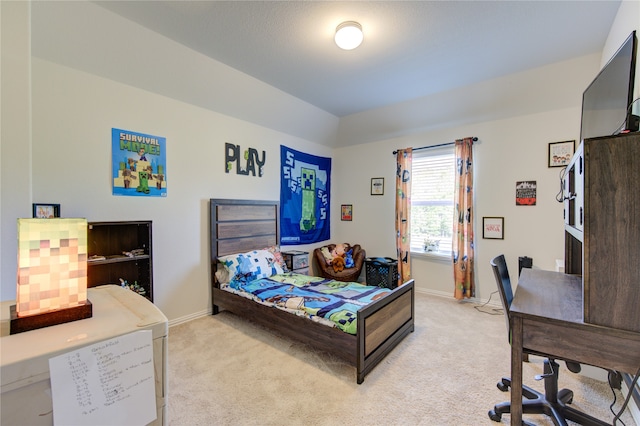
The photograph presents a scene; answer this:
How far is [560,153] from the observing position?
10.7 feet

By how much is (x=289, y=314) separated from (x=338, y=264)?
2068 millimetres

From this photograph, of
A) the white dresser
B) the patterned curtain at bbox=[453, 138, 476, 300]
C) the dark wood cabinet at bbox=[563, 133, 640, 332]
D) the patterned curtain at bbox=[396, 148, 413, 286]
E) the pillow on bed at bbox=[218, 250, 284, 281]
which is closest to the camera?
the white dresser

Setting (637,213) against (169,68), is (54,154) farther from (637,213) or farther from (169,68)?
(637,213)

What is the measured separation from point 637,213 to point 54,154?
372cm

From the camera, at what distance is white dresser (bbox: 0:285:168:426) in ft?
1.90

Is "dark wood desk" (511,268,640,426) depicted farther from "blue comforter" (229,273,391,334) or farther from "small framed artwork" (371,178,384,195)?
"small framed artwork" (371,178,384,195)

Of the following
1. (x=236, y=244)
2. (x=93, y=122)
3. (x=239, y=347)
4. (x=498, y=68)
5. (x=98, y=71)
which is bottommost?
(x=239, y=347)

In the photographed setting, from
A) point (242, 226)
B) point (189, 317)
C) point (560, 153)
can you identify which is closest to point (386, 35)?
point (560, 153)

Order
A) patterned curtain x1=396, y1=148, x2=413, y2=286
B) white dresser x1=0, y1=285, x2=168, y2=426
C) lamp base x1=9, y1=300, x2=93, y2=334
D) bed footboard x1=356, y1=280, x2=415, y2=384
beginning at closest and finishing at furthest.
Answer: white dresser x1=0, y1=285, x2=168, y2=426, lamp base x1=9, y1=300, x2=93, y2=334, bed footboard x1=356, y1=280, x2=415, y2=384, patterned curtain x1=396, y1=148, x2=413, y2=286

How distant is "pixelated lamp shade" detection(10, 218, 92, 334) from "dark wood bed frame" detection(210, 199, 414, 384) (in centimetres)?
170

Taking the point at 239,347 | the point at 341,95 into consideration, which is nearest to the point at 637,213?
the point at 239,347

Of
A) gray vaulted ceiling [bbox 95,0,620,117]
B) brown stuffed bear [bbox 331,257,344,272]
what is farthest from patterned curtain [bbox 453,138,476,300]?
brown stuffed bear [bbox 331,257,344,272]

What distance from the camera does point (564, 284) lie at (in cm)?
186

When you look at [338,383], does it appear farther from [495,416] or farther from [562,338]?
[562,338]
